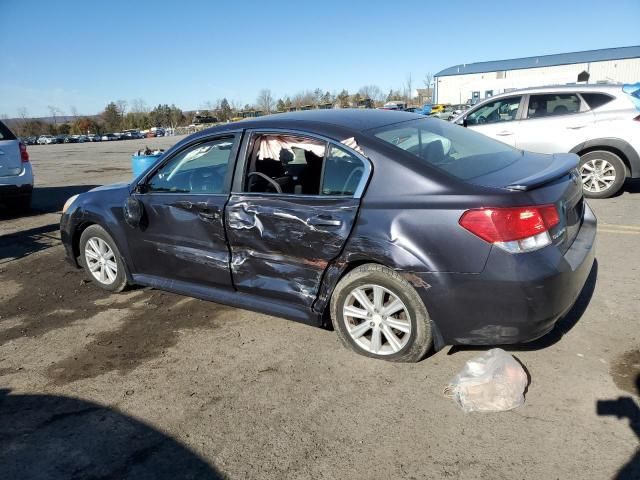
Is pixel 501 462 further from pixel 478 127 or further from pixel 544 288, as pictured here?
pixel 478 127

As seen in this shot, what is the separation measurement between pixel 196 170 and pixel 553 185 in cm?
267

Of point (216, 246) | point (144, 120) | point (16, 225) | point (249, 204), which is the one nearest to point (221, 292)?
point (216, 246)

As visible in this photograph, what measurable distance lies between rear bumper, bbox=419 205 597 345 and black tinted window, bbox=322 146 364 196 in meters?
0.77

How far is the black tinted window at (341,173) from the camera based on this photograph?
3.21 meters

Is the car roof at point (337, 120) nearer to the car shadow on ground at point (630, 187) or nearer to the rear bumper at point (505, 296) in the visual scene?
the rear bumper at point (505, 296)

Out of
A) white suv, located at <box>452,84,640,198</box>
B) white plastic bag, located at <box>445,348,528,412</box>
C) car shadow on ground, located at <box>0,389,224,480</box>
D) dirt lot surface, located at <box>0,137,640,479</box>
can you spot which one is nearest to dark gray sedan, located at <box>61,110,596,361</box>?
white plastic bag, located at <box>445,348,528,412</box>

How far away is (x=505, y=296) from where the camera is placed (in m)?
2.73

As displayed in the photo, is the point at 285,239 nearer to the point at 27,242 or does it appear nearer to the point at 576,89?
the point at 27,242

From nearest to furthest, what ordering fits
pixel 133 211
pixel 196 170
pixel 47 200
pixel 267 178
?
pixel 267 178, pixel 196 170, pixel 133 211, pixel 47 200

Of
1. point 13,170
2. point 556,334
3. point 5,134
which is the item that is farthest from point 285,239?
point 5,134

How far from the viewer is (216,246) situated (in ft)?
12.4

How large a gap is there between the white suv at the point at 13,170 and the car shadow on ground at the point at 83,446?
673 centimetres

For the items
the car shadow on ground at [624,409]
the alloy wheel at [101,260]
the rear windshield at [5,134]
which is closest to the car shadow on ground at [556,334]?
the car shadow on ground at [624,409]

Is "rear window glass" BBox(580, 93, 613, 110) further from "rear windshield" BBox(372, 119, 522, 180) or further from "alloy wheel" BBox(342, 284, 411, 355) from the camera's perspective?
"alloy wheel" BBox(342, 284, 411, 355)
